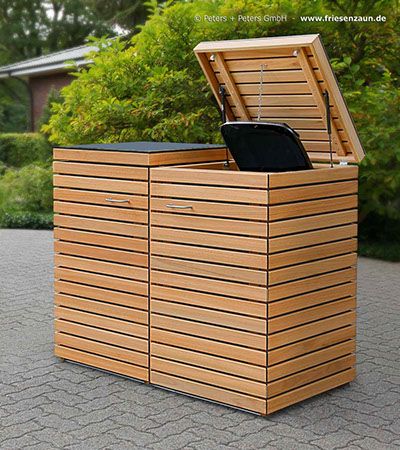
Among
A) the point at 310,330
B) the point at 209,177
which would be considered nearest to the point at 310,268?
the point at 310,330

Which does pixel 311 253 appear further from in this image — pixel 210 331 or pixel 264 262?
pixel 210 331

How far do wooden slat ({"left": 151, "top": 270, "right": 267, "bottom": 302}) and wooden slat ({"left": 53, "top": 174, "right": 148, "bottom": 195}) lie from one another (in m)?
0.49

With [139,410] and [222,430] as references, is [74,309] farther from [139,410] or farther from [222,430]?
[222,430]

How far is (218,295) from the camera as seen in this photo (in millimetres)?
4926

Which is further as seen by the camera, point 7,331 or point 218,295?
point 7,331

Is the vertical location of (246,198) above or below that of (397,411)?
above

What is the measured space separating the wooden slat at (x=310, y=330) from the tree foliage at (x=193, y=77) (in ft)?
12.9

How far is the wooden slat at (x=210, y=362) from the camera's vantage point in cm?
482

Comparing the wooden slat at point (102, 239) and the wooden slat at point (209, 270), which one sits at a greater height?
the wooden slat at point (102, 239)

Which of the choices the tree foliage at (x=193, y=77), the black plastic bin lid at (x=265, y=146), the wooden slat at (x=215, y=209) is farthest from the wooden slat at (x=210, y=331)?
the tree foliage at (x=193, y=77)

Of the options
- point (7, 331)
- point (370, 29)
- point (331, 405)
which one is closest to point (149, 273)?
point (331, 405)

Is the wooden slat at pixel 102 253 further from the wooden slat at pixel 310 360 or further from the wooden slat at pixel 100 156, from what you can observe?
the wooden slat at pixel 310 360

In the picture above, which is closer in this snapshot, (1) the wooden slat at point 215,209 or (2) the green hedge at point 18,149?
(1) the wooden slat at point 215,209

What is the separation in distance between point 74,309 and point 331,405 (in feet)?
5.67
